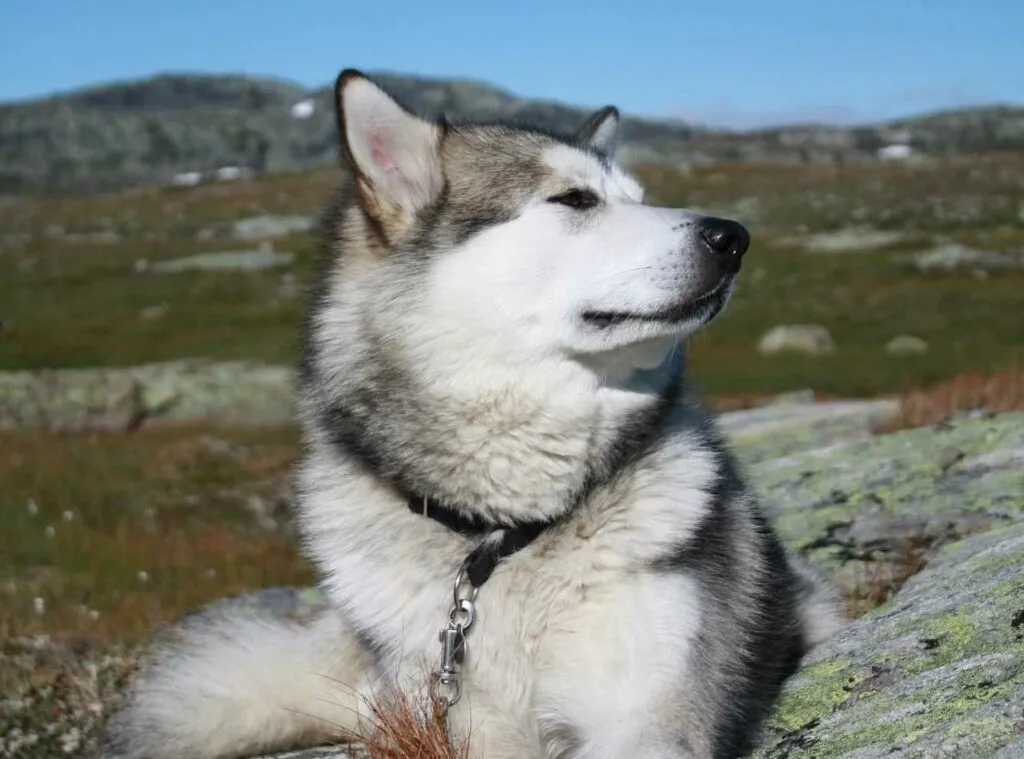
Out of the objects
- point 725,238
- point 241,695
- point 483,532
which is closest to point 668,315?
point 725,238

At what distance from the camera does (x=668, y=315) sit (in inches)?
181

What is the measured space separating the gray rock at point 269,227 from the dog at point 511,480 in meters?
64.5

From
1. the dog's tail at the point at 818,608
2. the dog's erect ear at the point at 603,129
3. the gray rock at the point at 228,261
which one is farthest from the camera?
the gray rock at the point at 228,261

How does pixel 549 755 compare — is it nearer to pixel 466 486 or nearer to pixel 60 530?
pixel 466 486

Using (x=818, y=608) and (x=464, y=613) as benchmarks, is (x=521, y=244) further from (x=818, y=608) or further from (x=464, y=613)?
(x=818, y=608)

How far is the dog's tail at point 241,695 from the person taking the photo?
5.05 meters

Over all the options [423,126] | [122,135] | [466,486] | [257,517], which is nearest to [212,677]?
[466,486]

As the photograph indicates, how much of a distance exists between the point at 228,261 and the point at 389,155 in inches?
2098

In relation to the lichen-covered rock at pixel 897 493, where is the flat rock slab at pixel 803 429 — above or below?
below

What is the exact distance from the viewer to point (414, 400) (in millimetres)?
4754

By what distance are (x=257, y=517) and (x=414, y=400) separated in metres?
11.3

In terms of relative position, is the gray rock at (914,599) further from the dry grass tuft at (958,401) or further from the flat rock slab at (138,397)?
the flat rock slab at (138,397)

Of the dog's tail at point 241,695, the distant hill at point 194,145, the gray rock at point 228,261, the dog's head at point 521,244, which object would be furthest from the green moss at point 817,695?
the distant hill at point 194,145

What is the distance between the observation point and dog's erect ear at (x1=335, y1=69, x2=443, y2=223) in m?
4.88
